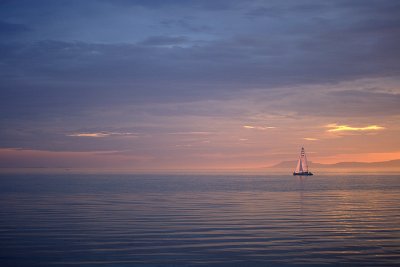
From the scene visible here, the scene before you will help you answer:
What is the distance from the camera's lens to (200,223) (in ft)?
112

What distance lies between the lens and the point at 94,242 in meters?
25.9

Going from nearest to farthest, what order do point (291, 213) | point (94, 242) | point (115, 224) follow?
1. point (94, 242)
2. point (115, 224)
3. point (291, 213)

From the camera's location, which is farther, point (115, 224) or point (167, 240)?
point (115, 224)

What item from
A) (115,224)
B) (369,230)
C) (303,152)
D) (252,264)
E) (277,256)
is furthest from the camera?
(303,152)

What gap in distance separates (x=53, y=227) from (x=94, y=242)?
754 cm

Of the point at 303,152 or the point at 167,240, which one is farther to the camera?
the point at 303,152

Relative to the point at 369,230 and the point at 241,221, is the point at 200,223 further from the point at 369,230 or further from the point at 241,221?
the point at 369,230

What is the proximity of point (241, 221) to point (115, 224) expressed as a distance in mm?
9832

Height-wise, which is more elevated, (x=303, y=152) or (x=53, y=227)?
(x=303, y=152)

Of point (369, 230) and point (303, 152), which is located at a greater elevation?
point (303, 152)

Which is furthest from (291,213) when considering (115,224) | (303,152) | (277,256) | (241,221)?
(303,152)

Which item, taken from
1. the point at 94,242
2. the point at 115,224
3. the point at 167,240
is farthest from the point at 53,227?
the point at 167,240

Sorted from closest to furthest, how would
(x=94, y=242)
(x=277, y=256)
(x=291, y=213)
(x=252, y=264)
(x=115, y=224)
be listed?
(x=252, y=264) < (x=277, y=256) < (x=94, y=242) < (x=115, y=224) < (x=291, y=213)

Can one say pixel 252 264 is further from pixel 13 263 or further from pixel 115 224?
pixel 115 224
